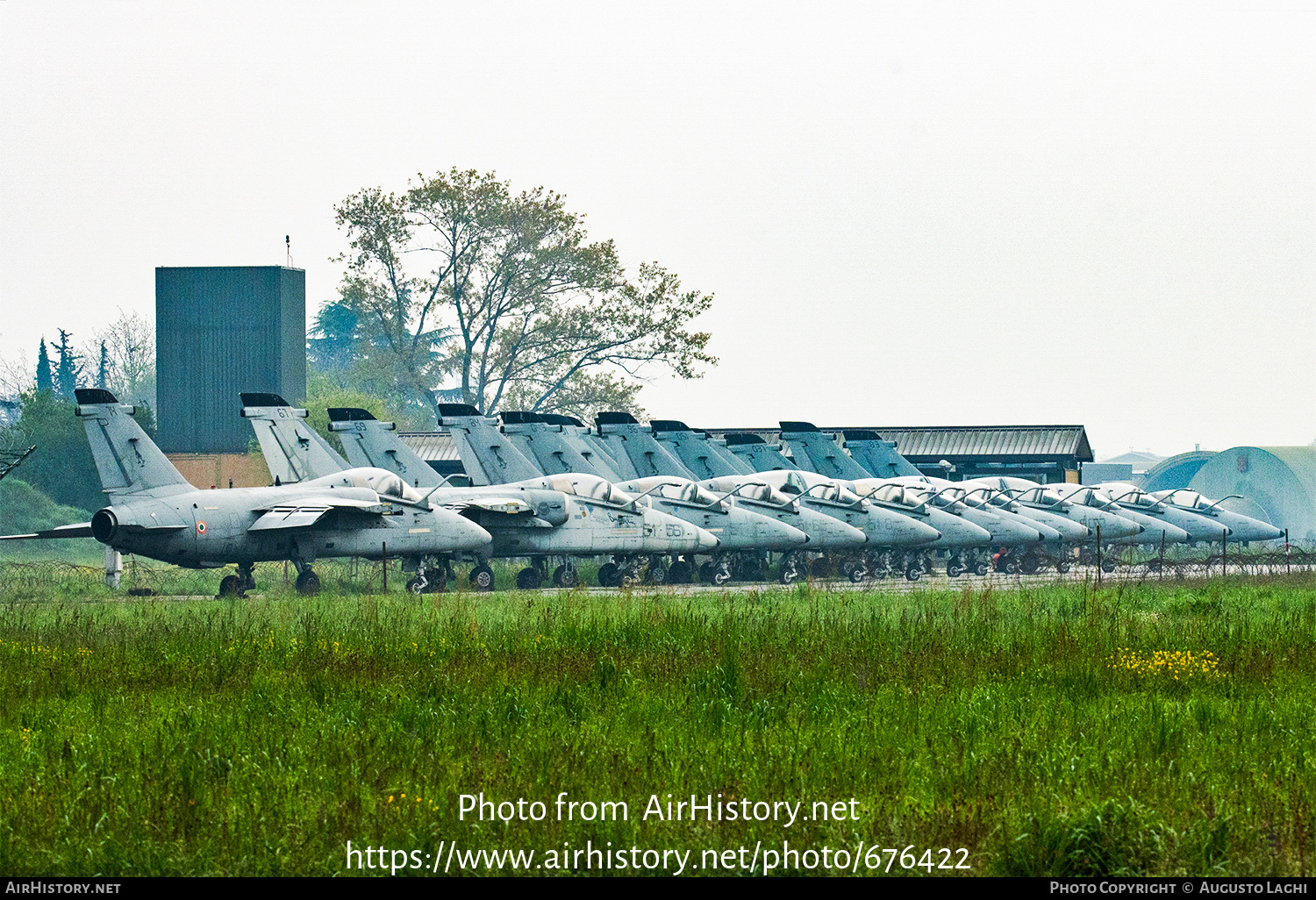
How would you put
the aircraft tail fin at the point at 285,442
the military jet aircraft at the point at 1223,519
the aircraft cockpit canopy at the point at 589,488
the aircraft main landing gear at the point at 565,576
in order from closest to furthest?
the aircraft tail fin at the point at 285,442, the aircraft main landing gear at the point at 565,576, the aircraft cockpit canopy at the point at 589,488, the military jet aircraft at the point at 1223,519

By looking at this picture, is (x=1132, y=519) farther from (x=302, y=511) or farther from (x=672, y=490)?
(x=302, y=511)

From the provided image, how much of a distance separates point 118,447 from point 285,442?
496 centimetres

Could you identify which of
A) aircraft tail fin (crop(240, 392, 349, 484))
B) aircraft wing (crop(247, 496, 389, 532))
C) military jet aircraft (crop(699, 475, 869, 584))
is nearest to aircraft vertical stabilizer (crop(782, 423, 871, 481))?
military jet aircraft (crop(699, 475, 869, 584))

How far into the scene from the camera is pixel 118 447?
25312 mm

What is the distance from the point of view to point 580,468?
3650 centimetres

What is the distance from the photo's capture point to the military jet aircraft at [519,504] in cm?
2984

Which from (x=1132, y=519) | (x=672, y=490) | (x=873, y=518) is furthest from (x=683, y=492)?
(x=1132, y=519)

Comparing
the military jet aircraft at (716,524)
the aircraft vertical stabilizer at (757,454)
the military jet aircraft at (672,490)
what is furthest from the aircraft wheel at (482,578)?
the aircraft vertical stabilizer at (757,454)

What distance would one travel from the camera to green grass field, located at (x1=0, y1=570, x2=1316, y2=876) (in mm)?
7117

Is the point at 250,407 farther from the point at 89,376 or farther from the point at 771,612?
the point at 89,376

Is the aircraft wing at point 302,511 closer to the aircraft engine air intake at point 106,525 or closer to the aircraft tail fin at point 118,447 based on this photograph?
the aircraft tail fin at point 118,447

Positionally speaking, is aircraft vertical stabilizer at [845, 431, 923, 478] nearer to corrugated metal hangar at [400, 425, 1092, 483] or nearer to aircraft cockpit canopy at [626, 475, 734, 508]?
corrugated metal hangar at [400, 425, 1092, 483]

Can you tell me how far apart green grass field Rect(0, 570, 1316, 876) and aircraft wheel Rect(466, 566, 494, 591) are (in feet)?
44.3

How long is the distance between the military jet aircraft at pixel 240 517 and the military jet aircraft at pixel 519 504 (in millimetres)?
991
